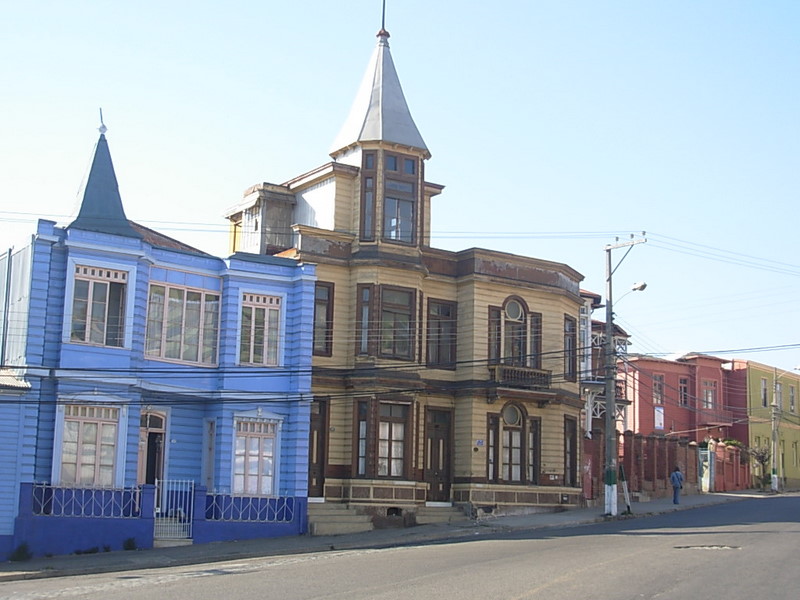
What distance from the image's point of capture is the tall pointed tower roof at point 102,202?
94.4 ft

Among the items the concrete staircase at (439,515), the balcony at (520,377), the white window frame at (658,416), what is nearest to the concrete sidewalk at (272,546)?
the concrete staircase at (439,515)

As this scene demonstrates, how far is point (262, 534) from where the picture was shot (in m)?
30.0

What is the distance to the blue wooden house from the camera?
26.9m

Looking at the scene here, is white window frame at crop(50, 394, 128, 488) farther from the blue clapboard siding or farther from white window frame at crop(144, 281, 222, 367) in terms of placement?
white window frame at crop(144, 281, 222, 367)

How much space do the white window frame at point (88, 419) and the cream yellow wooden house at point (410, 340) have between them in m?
7.14

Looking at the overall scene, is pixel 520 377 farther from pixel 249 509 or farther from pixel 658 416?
pixel 658 416

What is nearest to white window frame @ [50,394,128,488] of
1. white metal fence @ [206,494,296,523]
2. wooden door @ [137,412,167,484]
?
wooden door @ [137,412,167,484]

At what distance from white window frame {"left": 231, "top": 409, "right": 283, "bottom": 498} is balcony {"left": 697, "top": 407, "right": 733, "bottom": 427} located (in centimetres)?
3977

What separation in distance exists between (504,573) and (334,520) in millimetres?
13044

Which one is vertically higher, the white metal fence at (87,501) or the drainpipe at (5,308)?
the drainpipe at (5,308)

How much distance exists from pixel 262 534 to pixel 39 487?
→ 634 cm

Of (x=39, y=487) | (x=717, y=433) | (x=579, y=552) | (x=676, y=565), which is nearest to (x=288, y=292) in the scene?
(x=39, y=487)

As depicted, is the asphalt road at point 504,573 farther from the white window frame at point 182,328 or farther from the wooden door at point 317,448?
the white window frame at point 182,328

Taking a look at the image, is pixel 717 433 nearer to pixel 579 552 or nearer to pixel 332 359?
pixel 332 359
